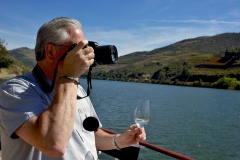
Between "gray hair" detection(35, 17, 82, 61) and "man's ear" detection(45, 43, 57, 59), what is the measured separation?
0.8 inches

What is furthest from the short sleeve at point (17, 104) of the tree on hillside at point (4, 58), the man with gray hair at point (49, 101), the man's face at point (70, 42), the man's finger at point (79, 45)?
the tree on hillside at point (4, 58)

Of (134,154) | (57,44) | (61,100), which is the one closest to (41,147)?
(61,100)

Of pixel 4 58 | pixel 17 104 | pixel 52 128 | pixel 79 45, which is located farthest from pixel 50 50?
pixel 4 58

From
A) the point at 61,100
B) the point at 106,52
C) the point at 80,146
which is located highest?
the point at 106,52

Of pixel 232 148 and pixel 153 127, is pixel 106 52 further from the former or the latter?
pixel 153 127

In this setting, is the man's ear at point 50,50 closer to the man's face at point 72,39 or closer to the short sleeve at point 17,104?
the man's face at point 72,39

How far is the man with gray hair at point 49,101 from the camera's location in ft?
4.20

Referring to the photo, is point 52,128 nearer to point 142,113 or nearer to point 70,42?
point 70,42

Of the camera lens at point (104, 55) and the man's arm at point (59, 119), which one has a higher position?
the camera lens at point (104, 55)

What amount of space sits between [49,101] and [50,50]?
0.91 ft

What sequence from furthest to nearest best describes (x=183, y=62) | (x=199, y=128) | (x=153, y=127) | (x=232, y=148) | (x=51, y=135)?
(x=183, y=62) < (x=199, y=128) < (x=153, y=127) < (x=232, y=148) < (x=51, y=135)

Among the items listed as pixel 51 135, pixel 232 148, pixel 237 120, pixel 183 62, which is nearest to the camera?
pixel 51 135

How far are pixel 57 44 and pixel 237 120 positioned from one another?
1161 inches

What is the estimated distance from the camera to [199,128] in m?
22.4
